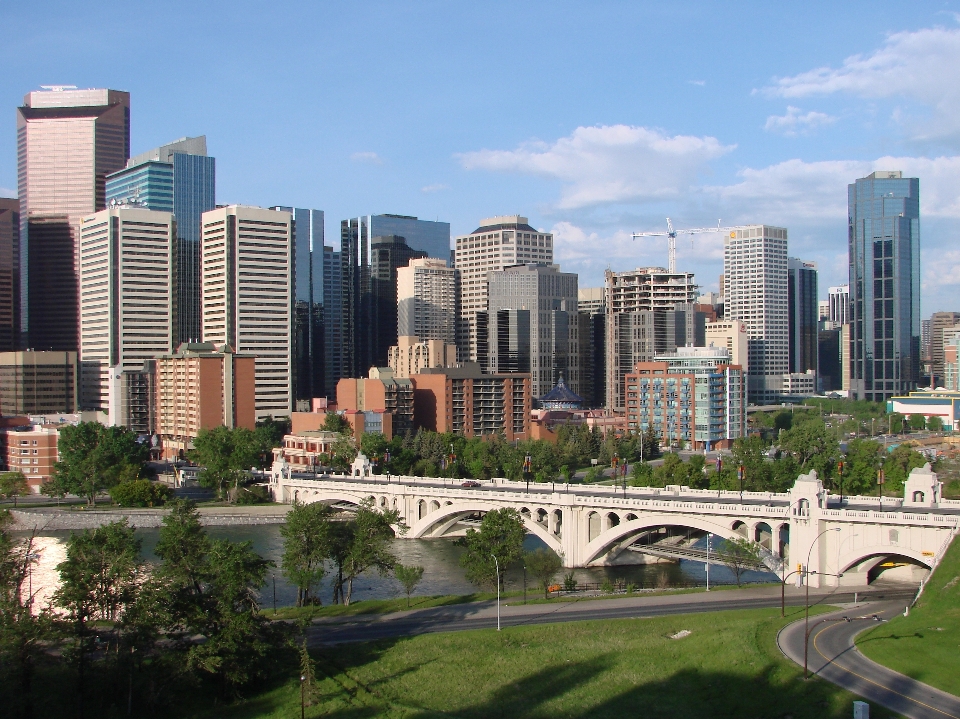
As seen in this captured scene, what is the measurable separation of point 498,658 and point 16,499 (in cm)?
9360

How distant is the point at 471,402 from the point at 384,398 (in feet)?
51.4

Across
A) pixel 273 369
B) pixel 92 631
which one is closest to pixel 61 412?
pixel 273 369

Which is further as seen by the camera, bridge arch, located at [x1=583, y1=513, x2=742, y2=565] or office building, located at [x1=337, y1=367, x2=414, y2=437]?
office building, located at [x1=337, y1=367, x2=414, y2=437]

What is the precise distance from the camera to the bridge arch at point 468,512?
92188 mm

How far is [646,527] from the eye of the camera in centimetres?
8575

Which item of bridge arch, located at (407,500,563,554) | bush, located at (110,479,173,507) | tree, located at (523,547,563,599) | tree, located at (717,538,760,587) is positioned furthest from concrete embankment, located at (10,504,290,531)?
tree, located at (717,538,760,587)

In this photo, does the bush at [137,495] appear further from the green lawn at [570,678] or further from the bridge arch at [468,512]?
the green lawn at [570,678]

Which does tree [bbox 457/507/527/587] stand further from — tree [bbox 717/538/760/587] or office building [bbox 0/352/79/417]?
office building [bbox 0/352/79/417]

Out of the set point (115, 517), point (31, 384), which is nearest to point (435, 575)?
point (115, 517)

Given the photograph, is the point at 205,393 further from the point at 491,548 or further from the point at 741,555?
the point at 741,555

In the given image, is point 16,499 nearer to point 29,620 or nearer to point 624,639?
point 29,620

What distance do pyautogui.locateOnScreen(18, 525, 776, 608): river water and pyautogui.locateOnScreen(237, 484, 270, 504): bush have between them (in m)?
24.9

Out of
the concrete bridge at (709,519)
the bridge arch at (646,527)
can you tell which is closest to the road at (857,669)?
the concrete bridge at (709,519)

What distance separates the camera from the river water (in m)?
79.5
